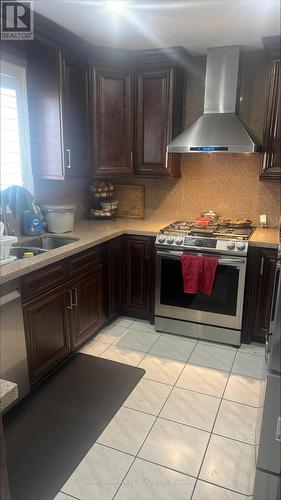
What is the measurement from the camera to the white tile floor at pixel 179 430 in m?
1.64

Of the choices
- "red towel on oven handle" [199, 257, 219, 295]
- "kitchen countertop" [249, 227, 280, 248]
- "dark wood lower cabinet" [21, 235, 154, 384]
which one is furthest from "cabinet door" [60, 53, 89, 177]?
"kitchen countertop" [249, 227, 280, 248]

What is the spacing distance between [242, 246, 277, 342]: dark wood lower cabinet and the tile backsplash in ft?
2.11

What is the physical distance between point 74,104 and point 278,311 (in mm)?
2425

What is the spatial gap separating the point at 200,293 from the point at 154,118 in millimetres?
1636

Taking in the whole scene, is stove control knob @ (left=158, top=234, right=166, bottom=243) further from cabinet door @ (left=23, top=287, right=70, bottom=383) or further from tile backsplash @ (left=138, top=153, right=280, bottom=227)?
cabinet door @ (left=23, top=287, right=70, bottom=383)

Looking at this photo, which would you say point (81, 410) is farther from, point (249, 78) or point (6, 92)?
point (249, 78)

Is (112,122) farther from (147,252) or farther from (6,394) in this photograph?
(6,394)

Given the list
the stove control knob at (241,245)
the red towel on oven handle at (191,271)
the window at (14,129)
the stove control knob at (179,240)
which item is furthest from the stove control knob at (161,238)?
the window at (14,129)

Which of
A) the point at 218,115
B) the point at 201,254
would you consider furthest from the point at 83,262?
the point at 218,115

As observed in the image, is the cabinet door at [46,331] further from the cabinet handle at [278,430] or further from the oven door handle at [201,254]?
the cabinet handle at [278,430]

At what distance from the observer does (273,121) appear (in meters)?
2.79

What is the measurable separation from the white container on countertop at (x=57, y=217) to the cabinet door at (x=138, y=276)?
56 cm

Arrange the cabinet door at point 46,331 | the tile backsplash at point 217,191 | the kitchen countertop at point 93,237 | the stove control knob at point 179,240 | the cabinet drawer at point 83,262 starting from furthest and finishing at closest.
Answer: the tile backsplash at point 217,191
the stove control knob at point 179,240
the cabinet drawer at point 83,262
the cabinet door at point 46,331
the kitchen countertop at point 93,237

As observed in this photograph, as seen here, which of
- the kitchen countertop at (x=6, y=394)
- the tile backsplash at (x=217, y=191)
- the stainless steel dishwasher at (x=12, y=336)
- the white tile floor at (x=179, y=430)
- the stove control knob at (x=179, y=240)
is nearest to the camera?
the kitchen countertop at (x=6, y=394)
